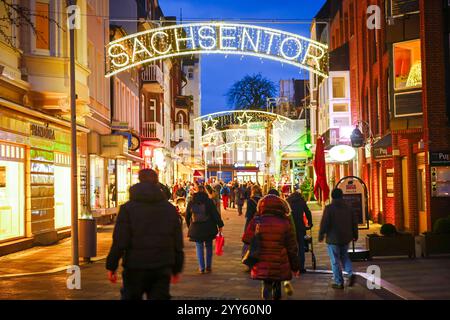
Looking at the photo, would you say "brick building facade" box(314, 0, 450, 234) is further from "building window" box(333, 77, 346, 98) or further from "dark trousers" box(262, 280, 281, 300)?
"dark trousers" box(262, 280, 281, 300)

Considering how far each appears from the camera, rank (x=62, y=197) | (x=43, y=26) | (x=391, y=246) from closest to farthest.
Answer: (x=391, y=246), (x=43, y=26), (x=62, y=197)

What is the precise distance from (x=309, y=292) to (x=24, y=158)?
10.4m

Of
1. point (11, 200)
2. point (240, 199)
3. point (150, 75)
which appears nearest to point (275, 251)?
point (11, 200)

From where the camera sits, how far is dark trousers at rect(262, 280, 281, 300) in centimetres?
918

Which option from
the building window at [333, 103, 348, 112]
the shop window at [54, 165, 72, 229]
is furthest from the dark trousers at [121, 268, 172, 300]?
the building window at [333, 103, 348, 112]

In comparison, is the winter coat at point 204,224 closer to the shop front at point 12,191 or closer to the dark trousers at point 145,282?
the shop front at point 12,191

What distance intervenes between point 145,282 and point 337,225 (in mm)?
6028

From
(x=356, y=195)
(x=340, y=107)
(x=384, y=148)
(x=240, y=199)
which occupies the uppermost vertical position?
(x=340, y=107)

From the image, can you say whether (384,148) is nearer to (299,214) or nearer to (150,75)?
(299,214)

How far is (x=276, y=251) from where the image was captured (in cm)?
885

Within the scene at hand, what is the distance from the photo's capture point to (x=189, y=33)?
912 inches

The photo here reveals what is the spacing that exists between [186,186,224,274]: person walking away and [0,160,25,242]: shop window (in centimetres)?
586

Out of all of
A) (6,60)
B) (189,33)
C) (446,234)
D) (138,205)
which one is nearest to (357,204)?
(446,234)

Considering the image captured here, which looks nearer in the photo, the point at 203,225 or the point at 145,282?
the point at 145,282
